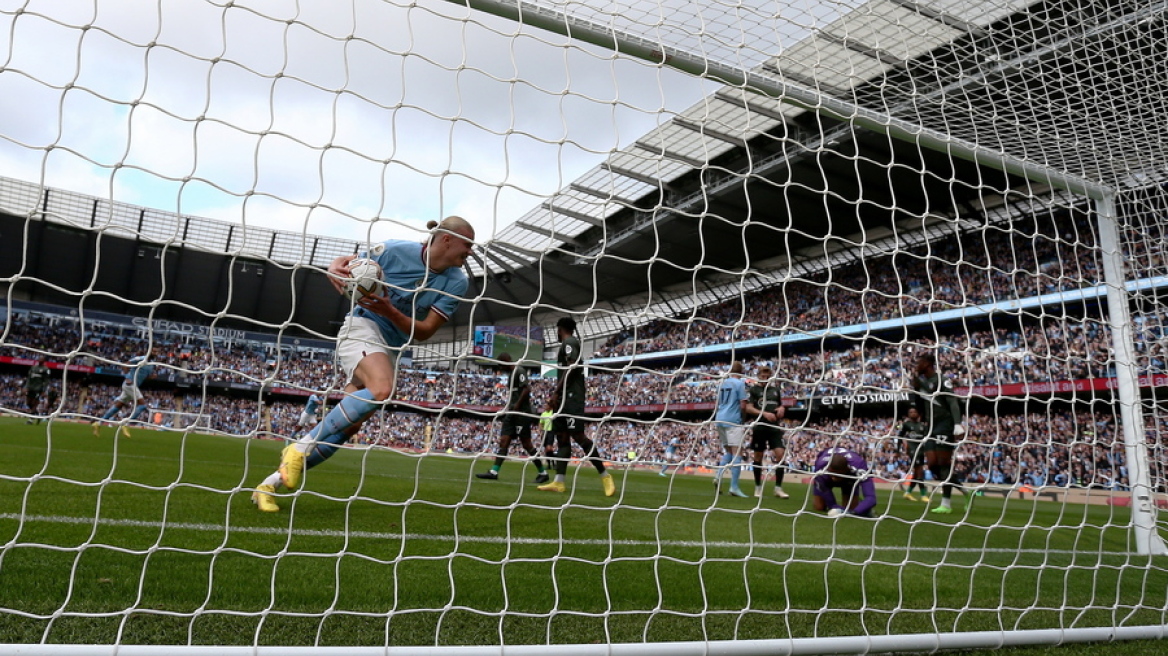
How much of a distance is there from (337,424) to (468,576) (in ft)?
3.57

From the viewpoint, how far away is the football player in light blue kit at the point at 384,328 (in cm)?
311

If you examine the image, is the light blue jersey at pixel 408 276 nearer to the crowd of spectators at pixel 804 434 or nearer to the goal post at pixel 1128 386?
the crowd of spectators at pixel 804 434

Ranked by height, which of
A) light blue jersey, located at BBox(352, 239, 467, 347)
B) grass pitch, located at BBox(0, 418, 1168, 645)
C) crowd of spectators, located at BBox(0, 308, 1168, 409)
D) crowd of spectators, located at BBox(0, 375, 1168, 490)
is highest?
crowd of spectators, located at BBox(0, 308, 1168, 409)

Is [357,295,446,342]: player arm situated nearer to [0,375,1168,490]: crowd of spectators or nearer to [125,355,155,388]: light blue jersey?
[0,375,1168,490]: crowd of spectators

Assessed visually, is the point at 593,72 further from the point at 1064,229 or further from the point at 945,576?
the point at 1064,229

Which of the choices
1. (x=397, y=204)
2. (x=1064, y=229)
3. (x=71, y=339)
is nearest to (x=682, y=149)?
(x=1064, y=229)

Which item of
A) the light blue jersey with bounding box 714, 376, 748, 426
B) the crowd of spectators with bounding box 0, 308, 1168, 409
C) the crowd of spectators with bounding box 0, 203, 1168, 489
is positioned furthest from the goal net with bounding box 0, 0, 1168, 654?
the light blue jersey with bounding box 714, 376, 748, 426

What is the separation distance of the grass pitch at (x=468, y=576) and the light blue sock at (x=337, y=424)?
0.98 ft

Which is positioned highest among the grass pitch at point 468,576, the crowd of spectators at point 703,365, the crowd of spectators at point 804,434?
the crowd of spectators at point 703,365

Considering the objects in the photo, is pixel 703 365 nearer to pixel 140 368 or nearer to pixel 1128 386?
pixel 1128 386

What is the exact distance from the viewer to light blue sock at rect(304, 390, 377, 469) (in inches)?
128

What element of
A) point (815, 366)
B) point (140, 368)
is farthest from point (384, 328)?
point (815, 366)

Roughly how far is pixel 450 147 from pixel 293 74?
57 centimetres

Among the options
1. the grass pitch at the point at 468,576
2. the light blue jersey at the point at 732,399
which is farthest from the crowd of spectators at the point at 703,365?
the grass pitch at the point at 468,576
